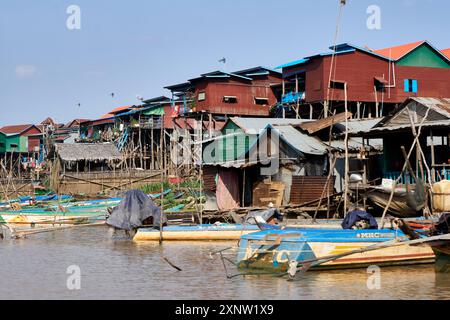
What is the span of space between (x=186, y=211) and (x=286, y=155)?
518cm

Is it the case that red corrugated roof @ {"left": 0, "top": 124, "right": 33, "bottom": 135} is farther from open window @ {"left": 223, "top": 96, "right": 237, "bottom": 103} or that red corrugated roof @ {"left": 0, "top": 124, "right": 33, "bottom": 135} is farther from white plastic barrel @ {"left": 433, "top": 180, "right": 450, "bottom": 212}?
white plastic barrel @ {"left": 433, "top": 180, "right": 450, "bottom": 212}

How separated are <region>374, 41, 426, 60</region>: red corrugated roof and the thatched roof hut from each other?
2057 centimetres

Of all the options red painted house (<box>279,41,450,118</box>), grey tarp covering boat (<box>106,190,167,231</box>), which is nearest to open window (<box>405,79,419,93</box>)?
red painted house (<box>279,41,450,118</box>)

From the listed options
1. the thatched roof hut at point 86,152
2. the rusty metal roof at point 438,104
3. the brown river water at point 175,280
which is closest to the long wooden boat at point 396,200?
the rusty metal roof at point 438,104

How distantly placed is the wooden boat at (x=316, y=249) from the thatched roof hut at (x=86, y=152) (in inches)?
1411

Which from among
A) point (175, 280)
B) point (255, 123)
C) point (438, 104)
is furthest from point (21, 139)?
point (175, 280)

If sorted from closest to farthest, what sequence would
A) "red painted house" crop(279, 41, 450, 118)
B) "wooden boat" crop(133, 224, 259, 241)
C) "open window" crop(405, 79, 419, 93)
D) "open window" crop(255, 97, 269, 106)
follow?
1. "wooden boat" crop(133, 224, 259, 241)
2. "red painted house" crop(279, 41, 450, 118)
3. "open window" crop(405, 79, 419, 93)
4. "open window" crop(255, 97, 269, 106)

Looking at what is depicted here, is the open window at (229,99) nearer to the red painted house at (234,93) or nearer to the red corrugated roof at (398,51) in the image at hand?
the red painted house at (234,93)

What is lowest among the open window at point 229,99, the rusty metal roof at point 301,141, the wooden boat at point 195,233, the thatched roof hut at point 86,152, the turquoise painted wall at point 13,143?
the wooden boat at point 195,233

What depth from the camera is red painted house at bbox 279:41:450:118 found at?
36.6 meters

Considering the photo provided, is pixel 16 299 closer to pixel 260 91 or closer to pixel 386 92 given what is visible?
pixel 386 92

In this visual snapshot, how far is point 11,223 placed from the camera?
27656mm

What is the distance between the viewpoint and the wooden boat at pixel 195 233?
20.8 meters
